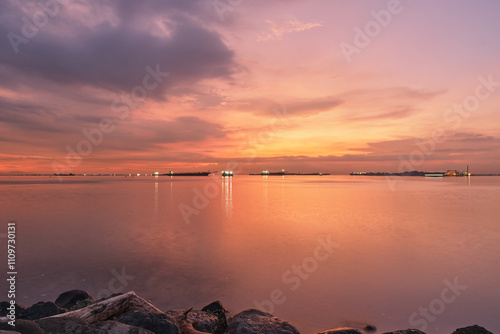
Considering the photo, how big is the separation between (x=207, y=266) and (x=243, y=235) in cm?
669

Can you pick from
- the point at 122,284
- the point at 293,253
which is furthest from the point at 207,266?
the point at 293,253

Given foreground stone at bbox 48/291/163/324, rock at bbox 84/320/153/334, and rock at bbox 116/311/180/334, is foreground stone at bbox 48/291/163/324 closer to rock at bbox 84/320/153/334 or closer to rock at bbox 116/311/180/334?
rock at bbox 116/311/180/334

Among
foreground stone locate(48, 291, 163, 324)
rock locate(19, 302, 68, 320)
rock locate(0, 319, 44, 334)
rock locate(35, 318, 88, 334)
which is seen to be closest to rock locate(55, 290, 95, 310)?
rock locate(19, 302, 68, 320)

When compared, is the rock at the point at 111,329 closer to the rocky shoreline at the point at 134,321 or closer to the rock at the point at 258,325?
the rocky shoreline at the point at 134,321

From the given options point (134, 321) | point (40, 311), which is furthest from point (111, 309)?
point (40, 311)

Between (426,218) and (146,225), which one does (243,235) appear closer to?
(146,225)

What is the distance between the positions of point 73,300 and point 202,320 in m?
4.04

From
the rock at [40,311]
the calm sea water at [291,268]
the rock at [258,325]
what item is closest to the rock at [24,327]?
the rock at [40,311]

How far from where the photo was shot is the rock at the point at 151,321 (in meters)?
5.91

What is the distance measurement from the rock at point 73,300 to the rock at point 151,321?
116 inches

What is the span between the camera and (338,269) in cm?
1220

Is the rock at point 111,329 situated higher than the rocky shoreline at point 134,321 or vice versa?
the rock at point 111,329

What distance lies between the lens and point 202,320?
23.3ft

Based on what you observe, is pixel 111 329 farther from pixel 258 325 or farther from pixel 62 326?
pixel 258 325
